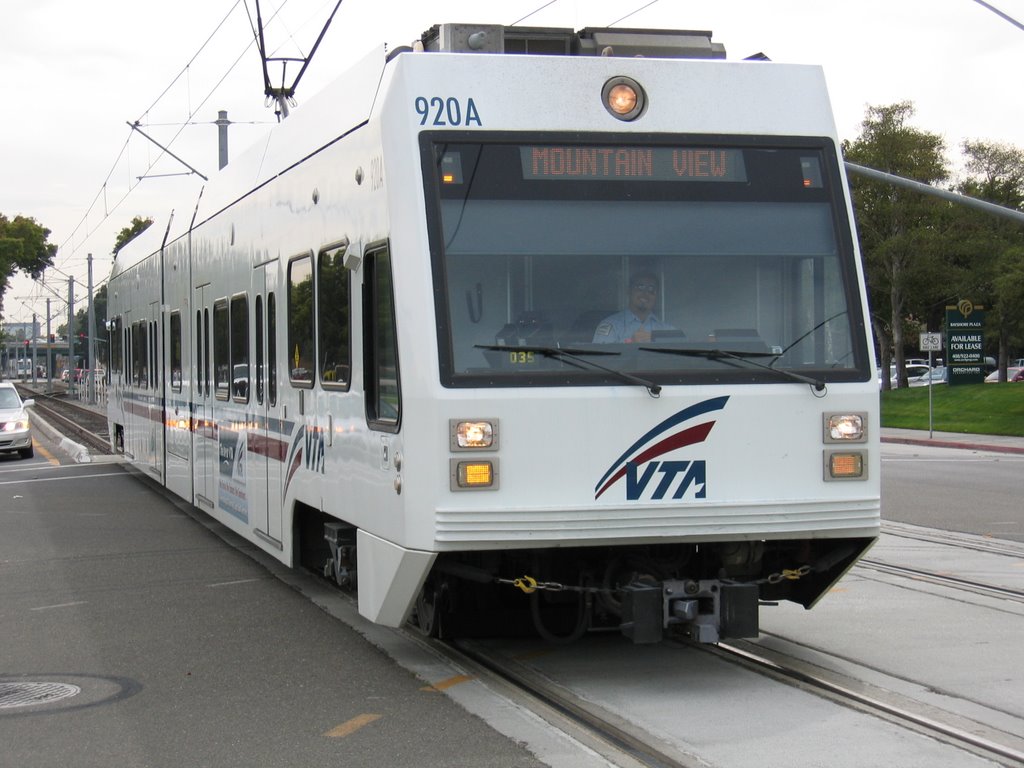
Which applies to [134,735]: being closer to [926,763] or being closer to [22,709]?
[22,709]

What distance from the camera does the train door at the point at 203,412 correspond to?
12.6 m

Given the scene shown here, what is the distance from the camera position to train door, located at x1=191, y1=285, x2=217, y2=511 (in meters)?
12.6

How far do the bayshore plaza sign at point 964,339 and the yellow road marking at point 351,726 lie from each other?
111 ft

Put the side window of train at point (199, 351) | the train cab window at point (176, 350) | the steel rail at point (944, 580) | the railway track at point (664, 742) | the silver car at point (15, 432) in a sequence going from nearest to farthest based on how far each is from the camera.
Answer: the railway track at point (664, 742)
the steel rail at point (944, 580)
the side window of train at point (199, 351)
the train cab window at point (176, 350)
the silver car at point (15, 432)

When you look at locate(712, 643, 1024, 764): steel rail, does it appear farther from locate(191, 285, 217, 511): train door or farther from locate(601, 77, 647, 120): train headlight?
locate(191, 285, 217, 511): train door

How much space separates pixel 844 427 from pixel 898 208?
48.7m

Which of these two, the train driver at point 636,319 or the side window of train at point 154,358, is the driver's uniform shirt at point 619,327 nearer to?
the train driver at point 636,319

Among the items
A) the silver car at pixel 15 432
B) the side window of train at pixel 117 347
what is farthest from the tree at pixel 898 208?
the side window of train at pixel 117 347

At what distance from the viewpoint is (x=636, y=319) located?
6855 millimetres

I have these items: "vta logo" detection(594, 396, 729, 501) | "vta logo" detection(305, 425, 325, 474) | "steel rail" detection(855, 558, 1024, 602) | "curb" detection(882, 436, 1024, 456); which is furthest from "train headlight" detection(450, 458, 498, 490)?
"curb" detection(882, 436, 1024, 456)

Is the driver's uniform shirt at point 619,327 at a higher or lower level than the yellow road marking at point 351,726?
higher

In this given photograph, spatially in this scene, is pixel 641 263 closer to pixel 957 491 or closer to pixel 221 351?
pixel 221 351

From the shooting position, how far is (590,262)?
6.88 m

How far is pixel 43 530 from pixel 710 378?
10.1 meters
